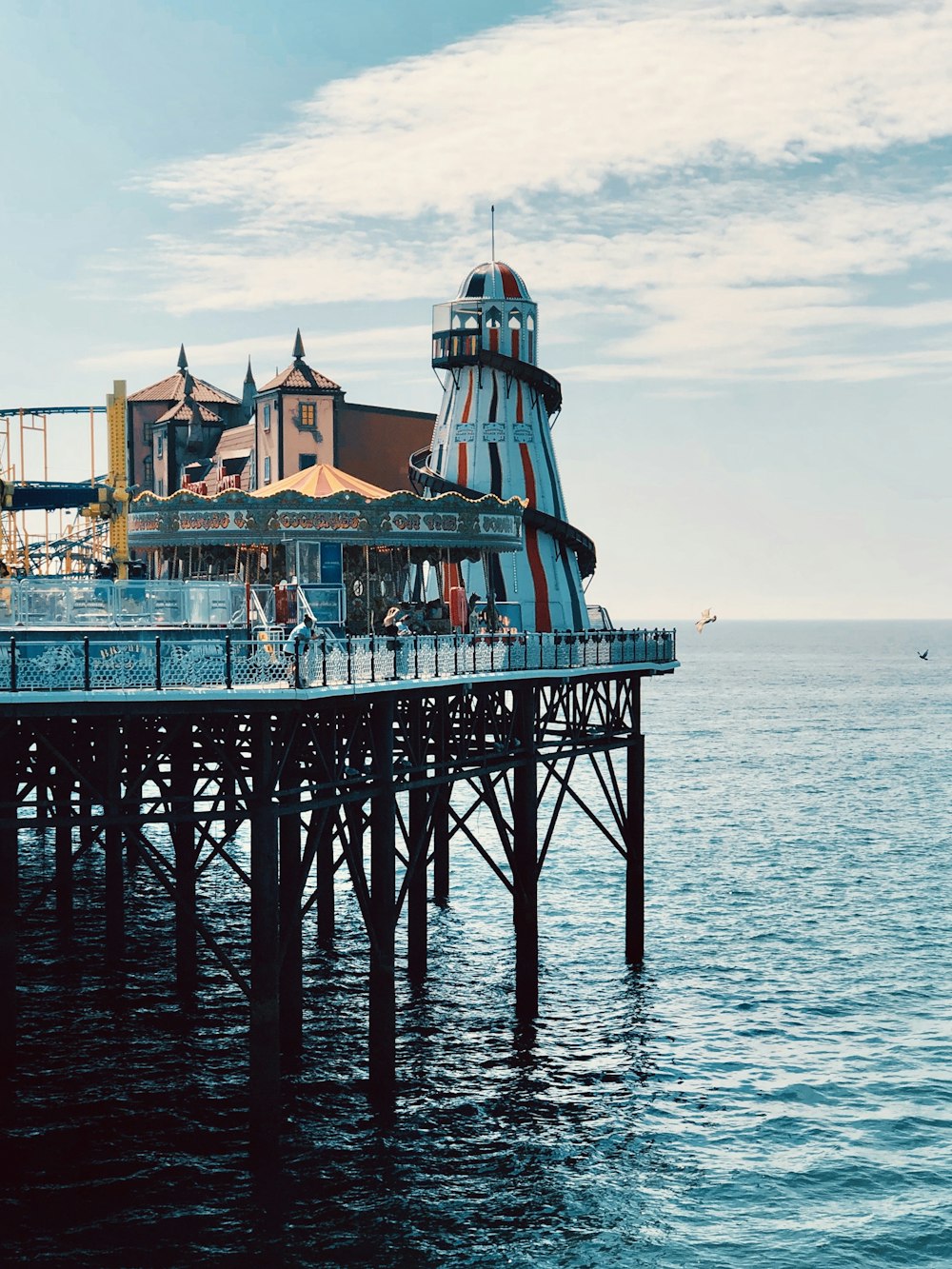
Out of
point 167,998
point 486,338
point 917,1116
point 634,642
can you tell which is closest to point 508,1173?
point 917,1116

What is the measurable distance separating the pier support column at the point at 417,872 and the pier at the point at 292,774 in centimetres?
6

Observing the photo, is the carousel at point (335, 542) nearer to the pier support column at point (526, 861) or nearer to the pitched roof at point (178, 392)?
the pier support column at point (526, 861)

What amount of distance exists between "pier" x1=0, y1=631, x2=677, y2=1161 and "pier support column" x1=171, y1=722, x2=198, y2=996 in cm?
7

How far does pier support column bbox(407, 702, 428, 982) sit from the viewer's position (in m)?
33.8

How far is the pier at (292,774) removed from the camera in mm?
26750

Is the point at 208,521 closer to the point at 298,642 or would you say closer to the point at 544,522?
the point at 544,522

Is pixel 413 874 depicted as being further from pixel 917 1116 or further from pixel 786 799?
pixel 786 799

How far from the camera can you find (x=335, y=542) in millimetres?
39562

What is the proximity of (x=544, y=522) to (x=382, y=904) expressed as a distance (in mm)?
19169

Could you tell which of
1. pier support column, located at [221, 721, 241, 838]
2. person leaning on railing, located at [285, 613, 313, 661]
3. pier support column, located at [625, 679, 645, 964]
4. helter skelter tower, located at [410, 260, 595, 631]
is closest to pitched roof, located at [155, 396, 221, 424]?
helter skelter tower, located at [410, 260, 595, 631]

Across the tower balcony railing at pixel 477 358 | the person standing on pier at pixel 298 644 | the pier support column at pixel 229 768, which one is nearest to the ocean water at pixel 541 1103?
the pier support column at pixel 229 768

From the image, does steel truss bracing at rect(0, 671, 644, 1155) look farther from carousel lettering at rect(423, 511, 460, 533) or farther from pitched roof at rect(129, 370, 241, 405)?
pitched roof at rect(129, 370, 241, 405)

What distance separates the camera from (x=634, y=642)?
44.2 meters

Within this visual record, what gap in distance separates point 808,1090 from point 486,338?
26371mm
